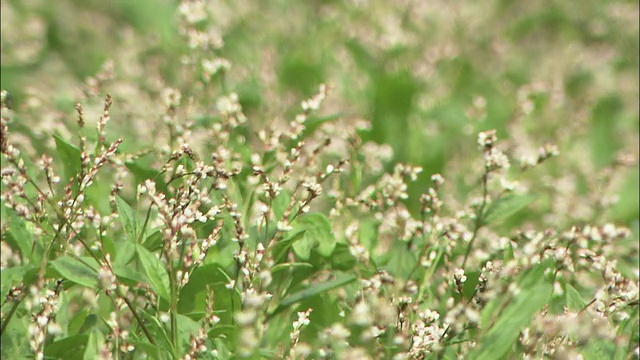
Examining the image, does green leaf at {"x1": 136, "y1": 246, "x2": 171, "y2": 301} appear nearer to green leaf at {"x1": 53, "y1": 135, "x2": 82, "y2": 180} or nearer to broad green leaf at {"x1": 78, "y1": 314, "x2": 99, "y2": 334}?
broad green leaf at {"x1": 78, "y1": 314, "x2": 99, "y2": 334}

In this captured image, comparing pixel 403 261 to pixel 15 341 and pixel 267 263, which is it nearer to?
pixel 267 263

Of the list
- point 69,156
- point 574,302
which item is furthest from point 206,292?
point 574,302

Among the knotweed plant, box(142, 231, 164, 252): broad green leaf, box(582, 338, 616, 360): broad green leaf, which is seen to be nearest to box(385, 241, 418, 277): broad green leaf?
the knotweed plant

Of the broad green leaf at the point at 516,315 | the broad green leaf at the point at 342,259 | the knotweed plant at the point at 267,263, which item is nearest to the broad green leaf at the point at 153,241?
the knotweed plant at the point at 267,263

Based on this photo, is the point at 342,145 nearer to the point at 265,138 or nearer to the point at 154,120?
the point at 154,120

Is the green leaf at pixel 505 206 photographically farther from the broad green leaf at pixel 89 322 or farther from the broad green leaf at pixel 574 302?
the broad green leaf at pixel 89 322

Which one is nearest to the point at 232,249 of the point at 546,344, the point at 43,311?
the point at 43,311
